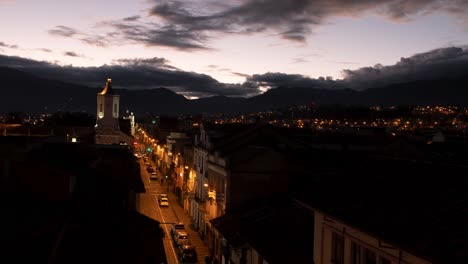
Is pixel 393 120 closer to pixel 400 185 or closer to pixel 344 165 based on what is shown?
pixel 344 165

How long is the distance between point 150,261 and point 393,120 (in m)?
162

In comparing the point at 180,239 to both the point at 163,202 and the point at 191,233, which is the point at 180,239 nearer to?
the point at 191,233

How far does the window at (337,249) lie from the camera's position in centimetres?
1645

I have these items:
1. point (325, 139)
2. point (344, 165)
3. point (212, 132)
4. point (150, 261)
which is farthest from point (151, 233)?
point (325, 139)

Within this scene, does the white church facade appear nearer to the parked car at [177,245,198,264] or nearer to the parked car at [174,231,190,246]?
the parked car at [174,231,190,246]

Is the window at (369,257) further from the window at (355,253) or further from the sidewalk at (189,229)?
the sidewalk at (189,229)

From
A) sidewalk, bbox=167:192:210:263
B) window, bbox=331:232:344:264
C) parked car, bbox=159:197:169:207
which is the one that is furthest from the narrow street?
window, bbox=331:232:344:264

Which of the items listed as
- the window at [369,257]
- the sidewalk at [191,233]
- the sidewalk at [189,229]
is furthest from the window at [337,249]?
the sidewalk at [191,233]

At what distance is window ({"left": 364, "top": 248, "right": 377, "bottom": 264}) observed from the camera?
14.4 metres

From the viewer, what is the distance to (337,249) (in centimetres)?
1688

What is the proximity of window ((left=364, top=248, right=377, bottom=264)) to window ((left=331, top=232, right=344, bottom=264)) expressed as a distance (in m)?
1.60

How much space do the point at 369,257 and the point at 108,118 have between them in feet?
352

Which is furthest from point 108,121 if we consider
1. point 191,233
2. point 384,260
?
point 384,260

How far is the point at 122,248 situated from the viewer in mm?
20359
